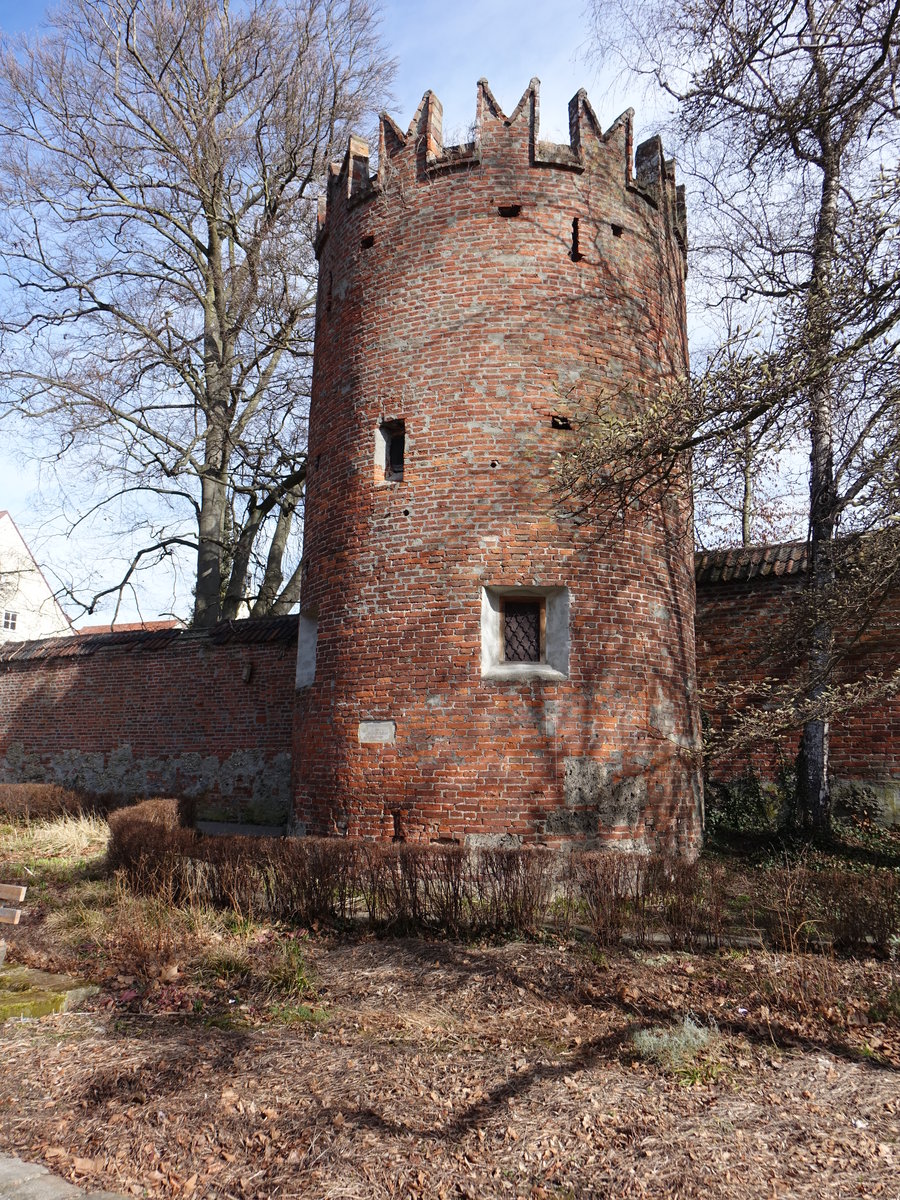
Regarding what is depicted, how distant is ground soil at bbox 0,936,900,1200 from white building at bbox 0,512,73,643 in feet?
99.5

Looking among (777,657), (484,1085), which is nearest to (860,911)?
(484,1085)

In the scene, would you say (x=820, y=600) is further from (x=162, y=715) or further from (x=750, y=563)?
(x=162, y=715)

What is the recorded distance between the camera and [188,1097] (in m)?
3.84

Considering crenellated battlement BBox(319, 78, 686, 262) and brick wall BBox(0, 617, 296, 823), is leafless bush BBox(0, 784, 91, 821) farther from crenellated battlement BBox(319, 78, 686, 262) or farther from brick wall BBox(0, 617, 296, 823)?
crenellated battlement BBox(319, 78, 686, 262)

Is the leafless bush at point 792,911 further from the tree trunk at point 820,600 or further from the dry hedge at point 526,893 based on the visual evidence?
the tree trunk at point 820,600

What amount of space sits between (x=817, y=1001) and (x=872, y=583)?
15.9ft

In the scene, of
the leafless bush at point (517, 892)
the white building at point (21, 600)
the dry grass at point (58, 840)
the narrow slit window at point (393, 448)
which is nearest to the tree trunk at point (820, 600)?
the leafless bush at point (517, 892)

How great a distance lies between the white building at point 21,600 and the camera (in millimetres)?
32219

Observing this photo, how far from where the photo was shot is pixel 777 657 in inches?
400

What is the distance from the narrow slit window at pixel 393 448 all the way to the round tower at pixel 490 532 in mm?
27

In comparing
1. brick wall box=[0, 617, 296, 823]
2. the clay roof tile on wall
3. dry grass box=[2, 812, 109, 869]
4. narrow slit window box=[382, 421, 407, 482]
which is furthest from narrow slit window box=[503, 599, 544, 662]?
dry grass box=[2, 812, 109, 869]

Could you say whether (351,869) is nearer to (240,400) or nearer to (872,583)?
(872,583)

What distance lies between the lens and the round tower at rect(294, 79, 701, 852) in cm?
786

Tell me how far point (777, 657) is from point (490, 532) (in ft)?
14.4
